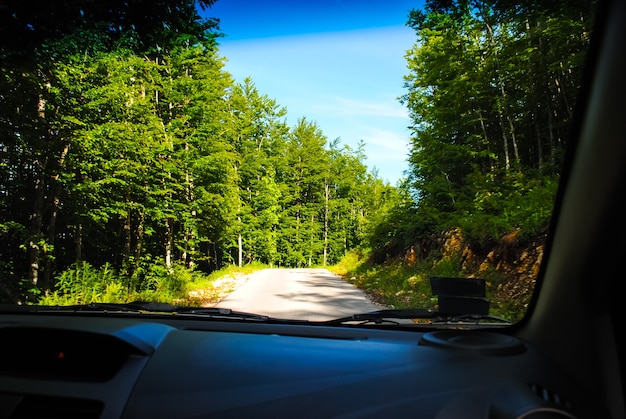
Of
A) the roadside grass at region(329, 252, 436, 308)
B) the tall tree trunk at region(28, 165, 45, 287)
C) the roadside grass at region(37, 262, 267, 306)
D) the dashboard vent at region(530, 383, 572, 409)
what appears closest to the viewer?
the dashboard vent at region(530, 383, 572, 409)

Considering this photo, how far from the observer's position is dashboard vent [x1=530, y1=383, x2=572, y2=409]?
1.38 meters

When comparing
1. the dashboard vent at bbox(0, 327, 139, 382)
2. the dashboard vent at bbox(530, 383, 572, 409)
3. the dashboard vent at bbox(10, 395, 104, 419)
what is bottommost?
the dashboard vent at bbox(10, 395, 104, 419)

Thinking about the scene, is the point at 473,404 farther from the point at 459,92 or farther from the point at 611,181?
the point at 459,92

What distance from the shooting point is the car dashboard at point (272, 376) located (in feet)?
4.67

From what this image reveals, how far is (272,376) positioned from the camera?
5.20 ft

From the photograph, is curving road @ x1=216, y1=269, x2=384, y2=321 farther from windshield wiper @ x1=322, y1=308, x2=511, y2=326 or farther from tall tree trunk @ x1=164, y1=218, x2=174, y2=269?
windshield wiper @ x1=322, y1=308, x2=511, y2=326

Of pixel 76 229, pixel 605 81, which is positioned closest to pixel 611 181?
pixel 605 81

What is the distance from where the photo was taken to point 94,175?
5.25 meters

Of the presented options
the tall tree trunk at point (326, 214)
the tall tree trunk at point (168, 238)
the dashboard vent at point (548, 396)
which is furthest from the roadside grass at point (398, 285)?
the tall tree trunk at point (326, 214)

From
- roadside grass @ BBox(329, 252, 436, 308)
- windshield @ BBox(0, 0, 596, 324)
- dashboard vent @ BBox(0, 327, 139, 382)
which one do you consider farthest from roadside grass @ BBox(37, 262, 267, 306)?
roadside grass @ BBox(329, 252, 436, 308)

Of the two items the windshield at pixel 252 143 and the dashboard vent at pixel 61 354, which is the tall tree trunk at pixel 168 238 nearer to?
the windshield at pixel 252 143

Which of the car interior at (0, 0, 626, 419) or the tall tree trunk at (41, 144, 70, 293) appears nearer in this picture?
the car interior at (0, 0, 626, 419)

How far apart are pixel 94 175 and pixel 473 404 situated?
5380 mm

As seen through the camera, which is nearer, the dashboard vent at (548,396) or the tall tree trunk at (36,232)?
the dashboard vent at (548,396)
